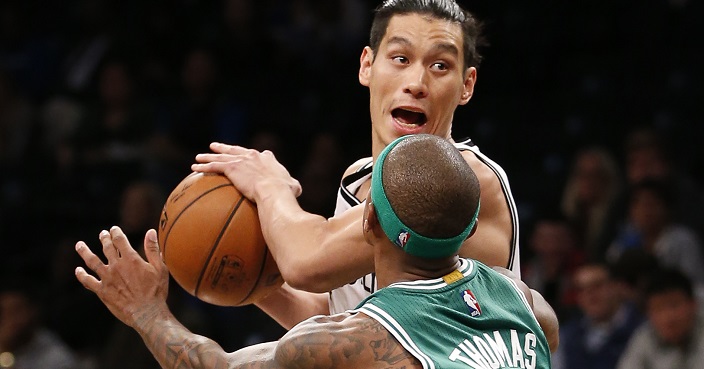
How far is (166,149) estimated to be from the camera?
9.34m

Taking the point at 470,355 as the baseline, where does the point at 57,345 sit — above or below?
below

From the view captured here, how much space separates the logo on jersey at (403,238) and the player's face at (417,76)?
80 cm

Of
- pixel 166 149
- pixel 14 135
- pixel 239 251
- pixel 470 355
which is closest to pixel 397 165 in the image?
pixel 470 355

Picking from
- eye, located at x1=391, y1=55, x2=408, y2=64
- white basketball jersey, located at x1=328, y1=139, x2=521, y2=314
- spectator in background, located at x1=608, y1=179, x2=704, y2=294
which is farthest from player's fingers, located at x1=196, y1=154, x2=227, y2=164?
spectator in background, located at x1=608, y1=179, x2=704, y2=294

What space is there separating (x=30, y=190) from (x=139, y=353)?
2.49 meters

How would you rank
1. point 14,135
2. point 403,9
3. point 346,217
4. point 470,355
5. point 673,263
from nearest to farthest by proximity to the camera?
1. point 470,355
2. point 346,217
3. point 403,9
4. point 673,263
5. point 14,135

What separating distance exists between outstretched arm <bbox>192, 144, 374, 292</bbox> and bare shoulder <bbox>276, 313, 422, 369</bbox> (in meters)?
0.50

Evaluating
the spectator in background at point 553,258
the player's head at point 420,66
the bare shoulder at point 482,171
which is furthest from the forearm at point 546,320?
the spectator in background at point 553,258

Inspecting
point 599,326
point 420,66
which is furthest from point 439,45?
point 599,326

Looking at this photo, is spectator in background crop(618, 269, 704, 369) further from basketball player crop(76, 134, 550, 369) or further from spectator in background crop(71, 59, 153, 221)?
spectator in background crop(71, 59, 153, 221)

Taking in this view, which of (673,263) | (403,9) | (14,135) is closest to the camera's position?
(403,9)

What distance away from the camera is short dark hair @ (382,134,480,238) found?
2971 millimetres

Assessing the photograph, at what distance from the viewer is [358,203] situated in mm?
3869

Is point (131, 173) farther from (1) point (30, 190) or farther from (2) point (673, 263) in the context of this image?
(2) point (673, 263)
